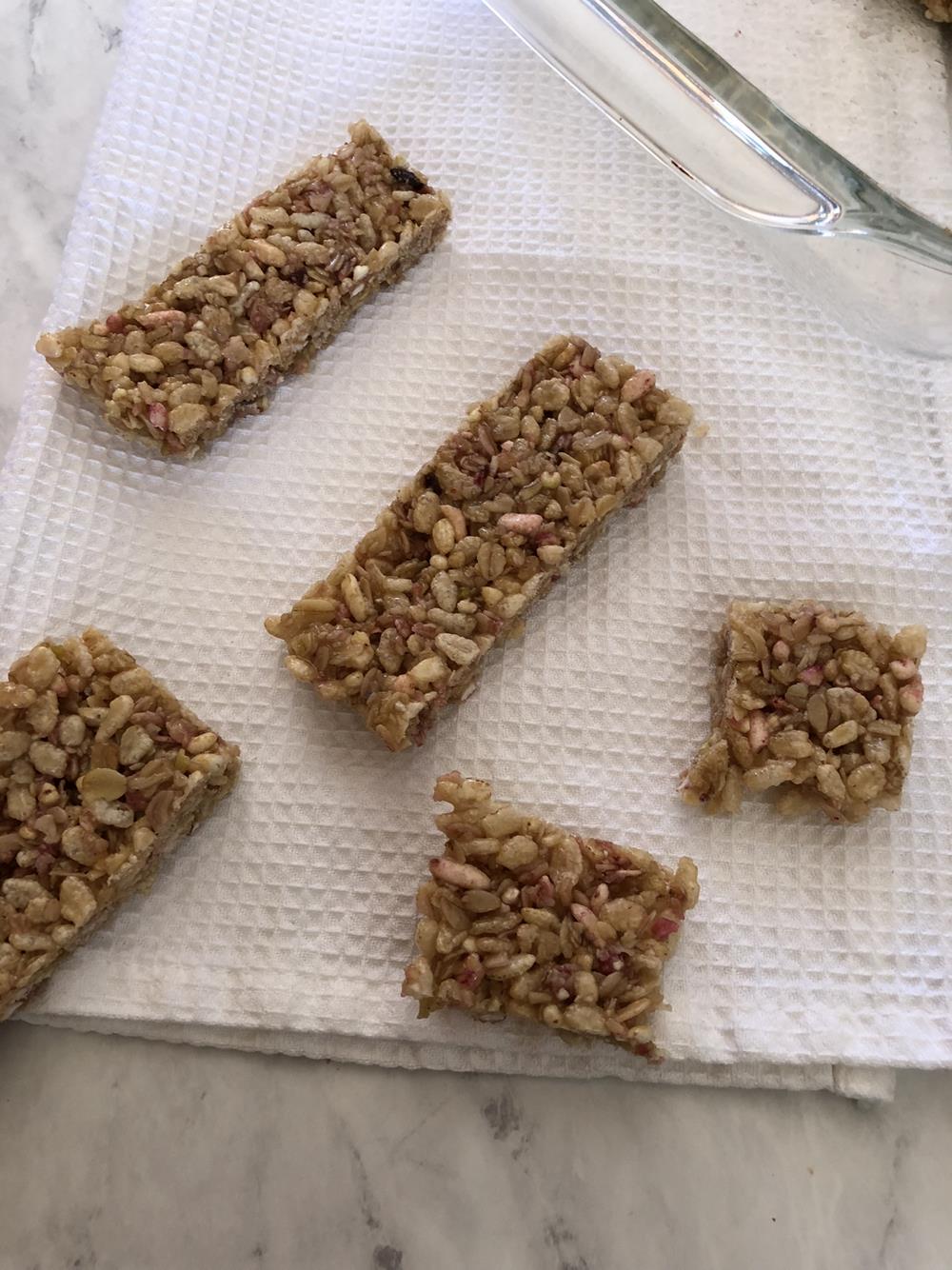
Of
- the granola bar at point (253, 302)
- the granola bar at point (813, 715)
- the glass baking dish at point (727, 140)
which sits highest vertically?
the glass baking dish at point (727, 140)

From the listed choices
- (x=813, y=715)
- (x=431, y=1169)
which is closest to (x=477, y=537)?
(x=813, y=715)

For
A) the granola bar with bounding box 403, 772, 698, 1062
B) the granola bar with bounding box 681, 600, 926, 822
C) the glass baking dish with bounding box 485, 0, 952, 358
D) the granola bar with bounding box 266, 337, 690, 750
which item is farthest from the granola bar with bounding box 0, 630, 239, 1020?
the glass baking dish with bounding box 485, 0, 952, 358

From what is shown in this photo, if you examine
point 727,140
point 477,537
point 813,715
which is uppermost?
point 727,140

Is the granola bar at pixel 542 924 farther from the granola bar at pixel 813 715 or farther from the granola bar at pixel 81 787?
the granola bar at pixel 81 787

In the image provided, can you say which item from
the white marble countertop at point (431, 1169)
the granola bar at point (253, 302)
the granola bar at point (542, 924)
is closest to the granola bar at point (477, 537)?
the granola bar at point (542, 924)

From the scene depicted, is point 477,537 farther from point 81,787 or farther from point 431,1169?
point 431,1169

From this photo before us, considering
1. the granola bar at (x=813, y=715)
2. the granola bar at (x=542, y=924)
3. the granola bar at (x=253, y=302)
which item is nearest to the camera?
the granola bar at (x=542, y=924)
